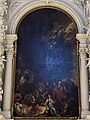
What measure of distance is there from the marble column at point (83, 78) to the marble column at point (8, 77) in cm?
277

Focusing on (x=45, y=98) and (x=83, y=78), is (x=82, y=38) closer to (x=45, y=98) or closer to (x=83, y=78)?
(x=83, y=78)

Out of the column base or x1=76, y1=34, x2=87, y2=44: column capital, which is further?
x1=76, y1=34, x2=87, y2=44: column capital

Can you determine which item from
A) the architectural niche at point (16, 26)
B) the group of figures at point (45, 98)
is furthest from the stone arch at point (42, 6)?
the group of figures at point (45, 98)

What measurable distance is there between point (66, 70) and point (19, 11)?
11.1 feet

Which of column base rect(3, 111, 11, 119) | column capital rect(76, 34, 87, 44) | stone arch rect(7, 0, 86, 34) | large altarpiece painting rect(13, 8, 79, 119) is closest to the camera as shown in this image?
column base rect(3, 111, 11, 119)

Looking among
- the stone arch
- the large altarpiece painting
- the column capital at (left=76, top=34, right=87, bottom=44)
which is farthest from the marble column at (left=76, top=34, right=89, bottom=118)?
the stone arch

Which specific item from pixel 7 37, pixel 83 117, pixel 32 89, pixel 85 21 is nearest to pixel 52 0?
pixel 85 21

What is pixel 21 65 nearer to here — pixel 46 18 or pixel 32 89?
pixel 32 89

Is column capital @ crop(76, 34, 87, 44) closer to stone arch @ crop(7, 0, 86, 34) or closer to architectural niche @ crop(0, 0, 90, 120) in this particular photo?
architectural niche @ crop(0, 0, 90, 120)

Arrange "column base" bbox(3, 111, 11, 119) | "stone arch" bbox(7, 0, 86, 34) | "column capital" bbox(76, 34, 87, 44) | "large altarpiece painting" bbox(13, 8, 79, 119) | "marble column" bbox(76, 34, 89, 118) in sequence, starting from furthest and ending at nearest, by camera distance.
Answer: "stone arch" bbox(7, 0, 86, 34) < "column capital" bbox(76, 34, 87, 44) < "large altarpiece painting" bbox(13, 8, 79, 119) < "marble column" bbox(76, 34, 89, 118) < "column base" bbox(3, 111, 11, 119)

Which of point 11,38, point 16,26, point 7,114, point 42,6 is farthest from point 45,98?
point 42,6

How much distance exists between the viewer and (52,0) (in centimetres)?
1413

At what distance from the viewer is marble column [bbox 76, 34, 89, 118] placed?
12203 mm

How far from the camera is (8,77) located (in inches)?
502
